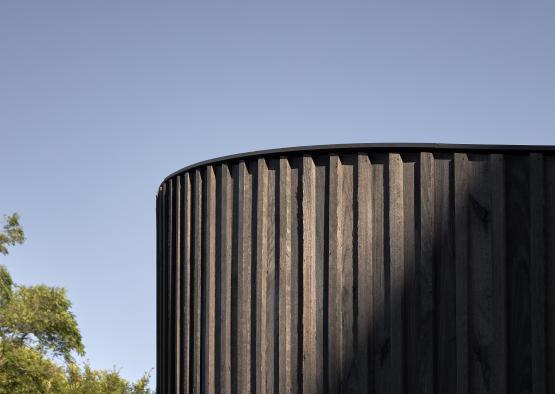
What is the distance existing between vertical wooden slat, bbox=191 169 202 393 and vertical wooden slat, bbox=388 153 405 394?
70.0 inches

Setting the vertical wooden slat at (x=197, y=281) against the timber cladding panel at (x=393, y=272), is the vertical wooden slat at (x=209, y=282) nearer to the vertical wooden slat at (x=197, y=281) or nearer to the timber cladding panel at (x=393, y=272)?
the vertical wooden slat at (x=197, y=281)

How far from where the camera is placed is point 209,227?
610 centimetres

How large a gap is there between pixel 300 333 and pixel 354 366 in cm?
45

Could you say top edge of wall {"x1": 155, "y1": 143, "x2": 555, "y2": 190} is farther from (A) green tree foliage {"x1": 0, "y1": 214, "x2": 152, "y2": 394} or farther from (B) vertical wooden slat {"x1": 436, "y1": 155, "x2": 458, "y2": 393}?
(A) green tree foliage {"x1": 0, "y1": 214, "x2": 152, "y2": 394}

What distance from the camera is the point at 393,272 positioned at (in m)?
5.03

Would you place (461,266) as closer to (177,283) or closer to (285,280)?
(285,280)

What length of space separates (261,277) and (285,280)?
22cm

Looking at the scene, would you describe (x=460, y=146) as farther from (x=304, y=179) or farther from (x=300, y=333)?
(x=300, y=333)

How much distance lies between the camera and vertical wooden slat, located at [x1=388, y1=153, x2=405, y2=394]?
493cm

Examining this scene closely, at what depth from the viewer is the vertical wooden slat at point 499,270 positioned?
480 cm

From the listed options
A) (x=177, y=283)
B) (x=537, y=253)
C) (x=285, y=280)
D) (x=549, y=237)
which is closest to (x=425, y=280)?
(x=537, y=253)

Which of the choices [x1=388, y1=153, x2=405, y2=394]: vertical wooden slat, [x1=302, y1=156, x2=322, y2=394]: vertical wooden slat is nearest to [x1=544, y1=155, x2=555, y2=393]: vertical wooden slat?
[x1=388, y1=153, x2=405, y2=394]: vertical wooden slat

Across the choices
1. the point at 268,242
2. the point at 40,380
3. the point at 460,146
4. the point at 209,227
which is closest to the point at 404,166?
the point at 460,146

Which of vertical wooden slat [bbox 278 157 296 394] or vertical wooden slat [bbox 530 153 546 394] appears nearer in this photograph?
vertical wooden slat [bbox 530 153 546 394]
